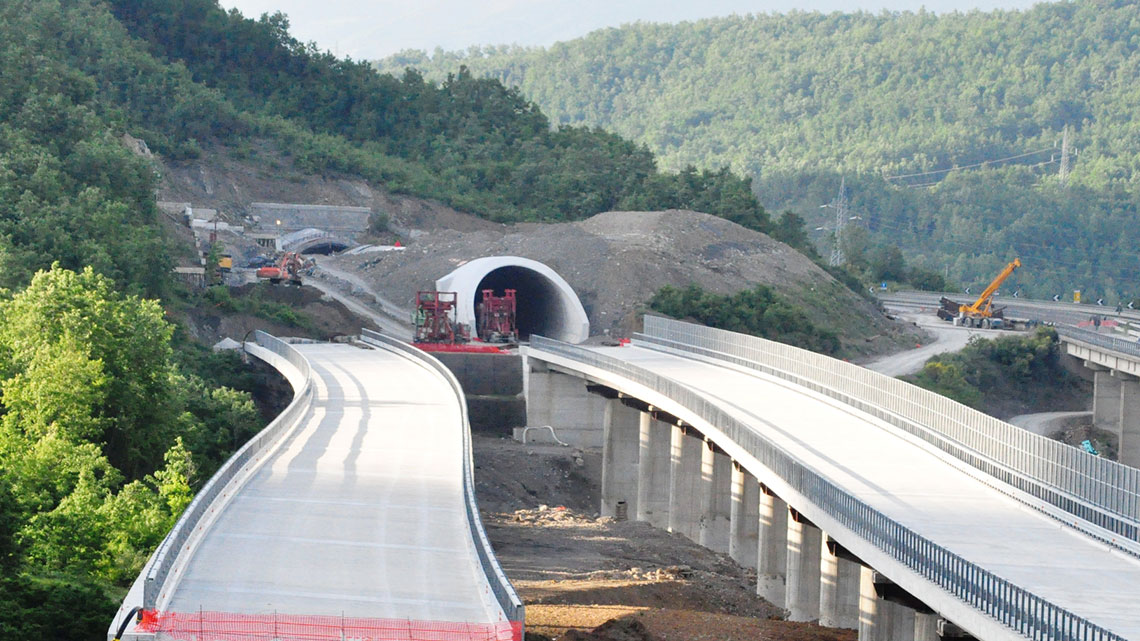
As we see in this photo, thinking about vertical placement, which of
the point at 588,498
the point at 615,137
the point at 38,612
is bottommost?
the point at 588,498

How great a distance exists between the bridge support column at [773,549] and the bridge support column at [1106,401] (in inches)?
1671

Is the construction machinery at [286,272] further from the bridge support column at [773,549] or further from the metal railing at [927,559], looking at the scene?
the bridge support column at [773,549]

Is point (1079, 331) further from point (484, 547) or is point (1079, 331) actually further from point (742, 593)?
point (484, 547)

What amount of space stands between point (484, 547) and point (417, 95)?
134030 millimetres

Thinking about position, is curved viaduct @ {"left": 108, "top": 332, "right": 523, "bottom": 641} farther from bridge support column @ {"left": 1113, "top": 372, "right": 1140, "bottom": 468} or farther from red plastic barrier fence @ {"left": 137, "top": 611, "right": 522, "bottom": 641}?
bridge support column @ {"left": 1113, "top": 372, "right": 1140, "bottom": 468}

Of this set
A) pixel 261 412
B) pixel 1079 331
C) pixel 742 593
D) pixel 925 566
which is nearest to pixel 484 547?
pixel 925 566

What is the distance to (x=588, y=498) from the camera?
6141cm

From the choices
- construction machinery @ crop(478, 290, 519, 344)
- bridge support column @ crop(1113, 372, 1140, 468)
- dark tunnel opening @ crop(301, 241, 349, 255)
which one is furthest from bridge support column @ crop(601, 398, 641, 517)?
dark tunnel opening @ crop(301, 241, 349, 255)

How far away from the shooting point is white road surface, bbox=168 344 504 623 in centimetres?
2258

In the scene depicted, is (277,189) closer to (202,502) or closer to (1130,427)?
(1130,427)

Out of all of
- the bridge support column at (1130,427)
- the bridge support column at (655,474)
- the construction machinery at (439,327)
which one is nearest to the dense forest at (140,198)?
the construction machinery at (439,327)

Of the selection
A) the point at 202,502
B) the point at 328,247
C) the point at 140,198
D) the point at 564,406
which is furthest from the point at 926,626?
the point at 328,247

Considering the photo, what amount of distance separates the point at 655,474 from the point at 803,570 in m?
20.9

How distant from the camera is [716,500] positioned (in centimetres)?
4969
